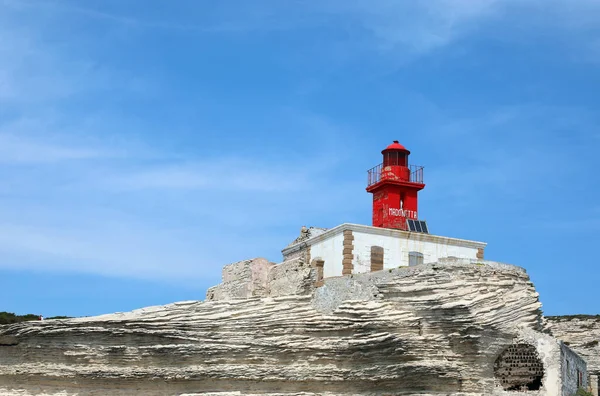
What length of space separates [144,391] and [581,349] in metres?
23.2

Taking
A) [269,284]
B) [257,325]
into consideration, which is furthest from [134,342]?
[269,284]

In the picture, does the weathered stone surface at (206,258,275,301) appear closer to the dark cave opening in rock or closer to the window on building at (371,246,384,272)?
the window on building at (371,246,384,272)

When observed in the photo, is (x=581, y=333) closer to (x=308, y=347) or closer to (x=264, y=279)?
(x=264, y=279)

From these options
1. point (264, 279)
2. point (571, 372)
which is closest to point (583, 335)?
point (571, 372)

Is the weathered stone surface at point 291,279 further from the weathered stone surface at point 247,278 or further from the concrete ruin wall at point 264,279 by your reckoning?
the weathered stone surface at point 247,278

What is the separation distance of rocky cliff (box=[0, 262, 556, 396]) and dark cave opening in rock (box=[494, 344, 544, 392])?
15.4 inches

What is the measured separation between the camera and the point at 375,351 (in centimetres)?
3434

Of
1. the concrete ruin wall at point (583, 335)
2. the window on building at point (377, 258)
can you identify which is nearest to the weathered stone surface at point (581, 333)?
the concrete ruin wall at point (583, 335)

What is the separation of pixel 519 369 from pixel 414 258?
6.95 meters

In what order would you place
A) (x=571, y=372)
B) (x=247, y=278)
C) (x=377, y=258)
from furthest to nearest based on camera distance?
(x=247, y=278), (x=377, y=258), (x=571, y=372)

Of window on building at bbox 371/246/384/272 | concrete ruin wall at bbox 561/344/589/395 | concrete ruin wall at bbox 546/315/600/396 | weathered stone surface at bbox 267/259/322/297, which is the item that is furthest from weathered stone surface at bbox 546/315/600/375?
A: weathered stone surface at bbox 267/259/322/297

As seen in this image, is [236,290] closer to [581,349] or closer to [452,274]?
[452,274]

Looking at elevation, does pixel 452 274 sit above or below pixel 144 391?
above

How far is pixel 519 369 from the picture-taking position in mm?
34594
